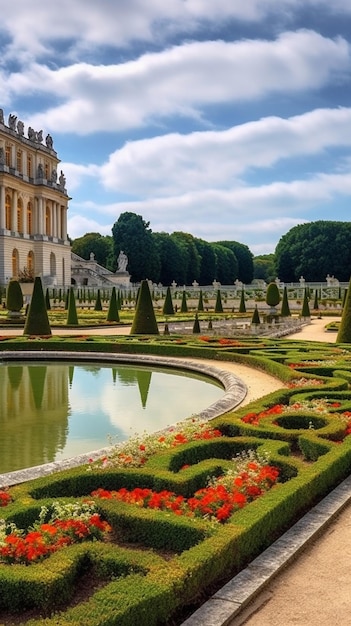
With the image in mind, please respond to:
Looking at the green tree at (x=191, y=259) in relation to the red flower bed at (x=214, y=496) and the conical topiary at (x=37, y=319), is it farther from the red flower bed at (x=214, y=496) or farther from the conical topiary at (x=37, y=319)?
the red flower bed at (x=214, y=496)

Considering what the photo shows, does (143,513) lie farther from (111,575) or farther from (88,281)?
(88,281)

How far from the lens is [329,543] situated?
4367 mm

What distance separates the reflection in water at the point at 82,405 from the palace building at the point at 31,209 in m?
39.4

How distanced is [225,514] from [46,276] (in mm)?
55832

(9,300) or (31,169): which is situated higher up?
(31,169)

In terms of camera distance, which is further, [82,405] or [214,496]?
[82,405]

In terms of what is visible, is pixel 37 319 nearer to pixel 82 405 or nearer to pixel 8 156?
pixel 82 405

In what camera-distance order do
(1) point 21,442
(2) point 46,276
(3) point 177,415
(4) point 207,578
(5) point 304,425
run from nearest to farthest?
(4) point 207,578, (5) point 304,425, (1) point 21,442, (3) point 177,415, (2) point 46,276

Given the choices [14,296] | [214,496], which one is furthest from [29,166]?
[214,496]

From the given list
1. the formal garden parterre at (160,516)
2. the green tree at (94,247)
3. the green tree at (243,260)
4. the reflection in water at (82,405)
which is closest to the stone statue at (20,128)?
the green tree at (94,247)

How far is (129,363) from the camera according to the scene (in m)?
16.2

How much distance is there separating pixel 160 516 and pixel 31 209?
Answer: 197 ft

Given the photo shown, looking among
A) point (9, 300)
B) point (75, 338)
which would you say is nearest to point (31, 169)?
point (9, 300)

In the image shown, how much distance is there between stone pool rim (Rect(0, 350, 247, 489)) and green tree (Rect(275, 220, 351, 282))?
5747 centimetres
